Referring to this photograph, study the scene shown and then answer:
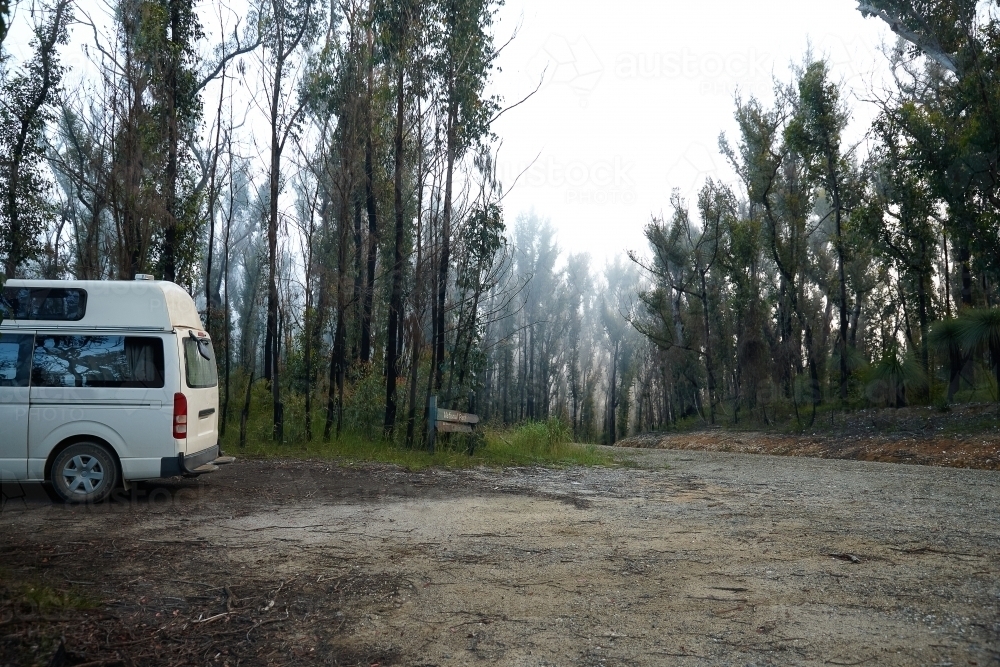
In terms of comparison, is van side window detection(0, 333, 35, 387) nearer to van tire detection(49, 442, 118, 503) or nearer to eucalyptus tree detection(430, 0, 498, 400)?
van tire detection(49, 442, 118, 503)

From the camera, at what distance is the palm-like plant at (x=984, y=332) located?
1806 centimetres

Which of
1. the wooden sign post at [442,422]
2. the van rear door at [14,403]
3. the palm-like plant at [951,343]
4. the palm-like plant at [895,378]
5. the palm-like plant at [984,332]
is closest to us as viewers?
the van rear door at [14,403]

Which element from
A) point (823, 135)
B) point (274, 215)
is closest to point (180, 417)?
point (274, 215)

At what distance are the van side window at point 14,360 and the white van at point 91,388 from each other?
0.4 inches

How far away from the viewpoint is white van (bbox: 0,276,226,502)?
329 inches

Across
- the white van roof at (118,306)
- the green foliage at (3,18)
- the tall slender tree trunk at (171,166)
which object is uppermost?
the tall slender tree trunk at (171,166)

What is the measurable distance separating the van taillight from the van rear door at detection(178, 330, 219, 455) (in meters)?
0.09

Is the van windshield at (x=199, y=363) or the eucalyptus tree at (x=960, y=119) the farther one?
the eucalyptus tree at (x=960, y=119)

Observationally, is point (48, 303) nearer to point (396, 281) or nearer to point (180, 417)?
point (180, 417)

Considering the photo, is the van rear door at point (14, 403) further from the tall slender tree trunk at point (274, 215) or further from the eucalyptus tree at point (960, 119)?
the eucalyptus tree at point (960, 119)

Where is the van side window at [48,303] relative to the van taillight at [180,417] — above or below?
above

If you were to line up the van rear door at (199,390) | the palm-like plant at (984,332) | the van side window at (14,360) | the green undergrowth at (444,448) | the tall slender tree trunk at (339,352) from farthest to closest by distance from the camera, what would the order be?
the palm-like plant at (984,332), the tall slender tree trunk at (339,352), the green undergrowth at (444,448), the van rear door at (199,390), the van side window at (14,360)

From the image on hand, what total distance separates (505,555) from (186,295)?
590cm

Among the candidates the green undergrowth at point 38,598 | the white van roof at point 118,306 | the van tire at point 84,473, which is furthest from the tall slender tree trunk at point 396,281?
the green undergrowth at point 38,598
